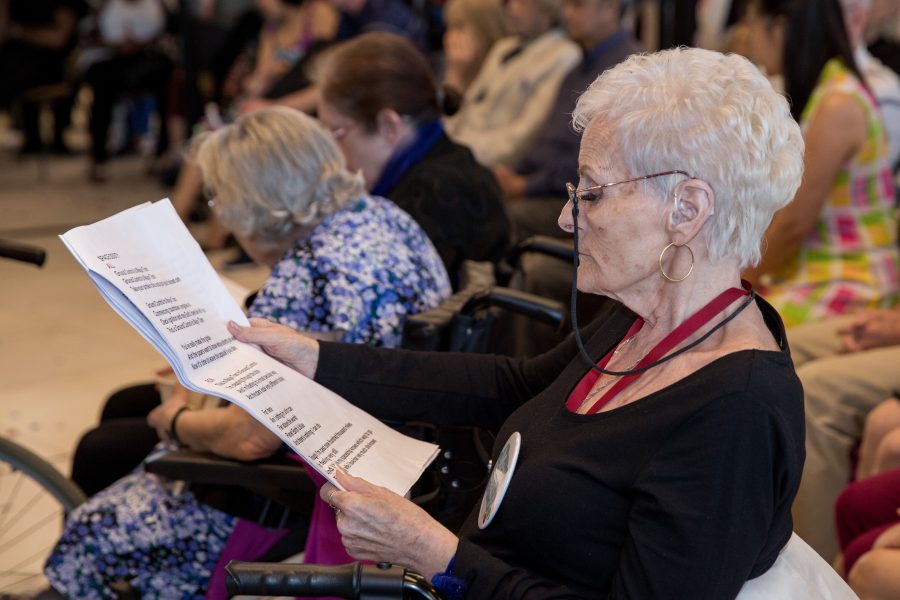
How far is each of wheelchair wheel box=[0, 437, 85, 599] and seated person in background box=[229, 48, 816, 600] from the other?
3.09 feet

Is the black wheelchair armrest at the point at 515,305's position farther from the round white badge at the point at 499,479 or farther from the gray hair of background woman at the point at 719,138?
the gray hair of background woman at the point at 719,138

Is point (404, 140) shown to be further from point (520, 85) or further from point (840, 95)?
point (520, 85)

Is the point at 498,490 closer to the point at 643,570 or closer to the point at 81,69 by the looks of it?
the point at 643,570

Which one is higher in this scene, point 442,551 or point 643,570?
point 643,570

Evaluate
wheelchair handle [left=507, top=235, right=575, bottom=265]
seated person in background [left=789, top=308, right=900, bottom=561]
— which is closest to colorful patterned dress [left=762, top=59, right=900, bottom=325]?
seated person in background [left=789, top=308, right=900, bottom=561]

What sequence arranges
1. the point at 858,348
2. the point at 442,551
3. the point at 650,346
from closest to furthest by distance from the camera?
the point at 442,551, the point at 650,346, the point at 858,348

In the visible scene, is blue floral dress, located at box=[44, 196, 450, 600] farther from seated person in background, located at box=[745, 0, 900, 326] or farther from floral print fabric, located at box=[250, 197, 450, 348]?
seated person in background, located at box=[745, 0, 900, 326]

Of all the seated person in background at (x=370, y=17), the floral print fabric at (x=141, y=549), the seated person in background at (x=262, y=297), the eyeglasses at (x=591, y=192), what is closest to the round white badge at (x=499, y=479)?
the eyeglasses at (x=591, y=192)

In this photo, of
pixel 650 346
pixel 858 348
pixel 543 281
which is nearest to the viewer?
pixel 650 346

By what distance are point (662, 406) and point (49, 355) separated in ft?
11.1

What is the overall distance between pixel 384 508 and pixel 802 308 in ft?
5.56

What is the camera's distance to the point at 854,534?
1.85 metres

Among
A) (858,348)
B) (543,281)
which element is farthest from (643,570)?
(543,281)

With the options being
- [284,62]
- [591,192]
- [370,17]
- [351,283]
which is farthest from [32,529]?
[284,62]
